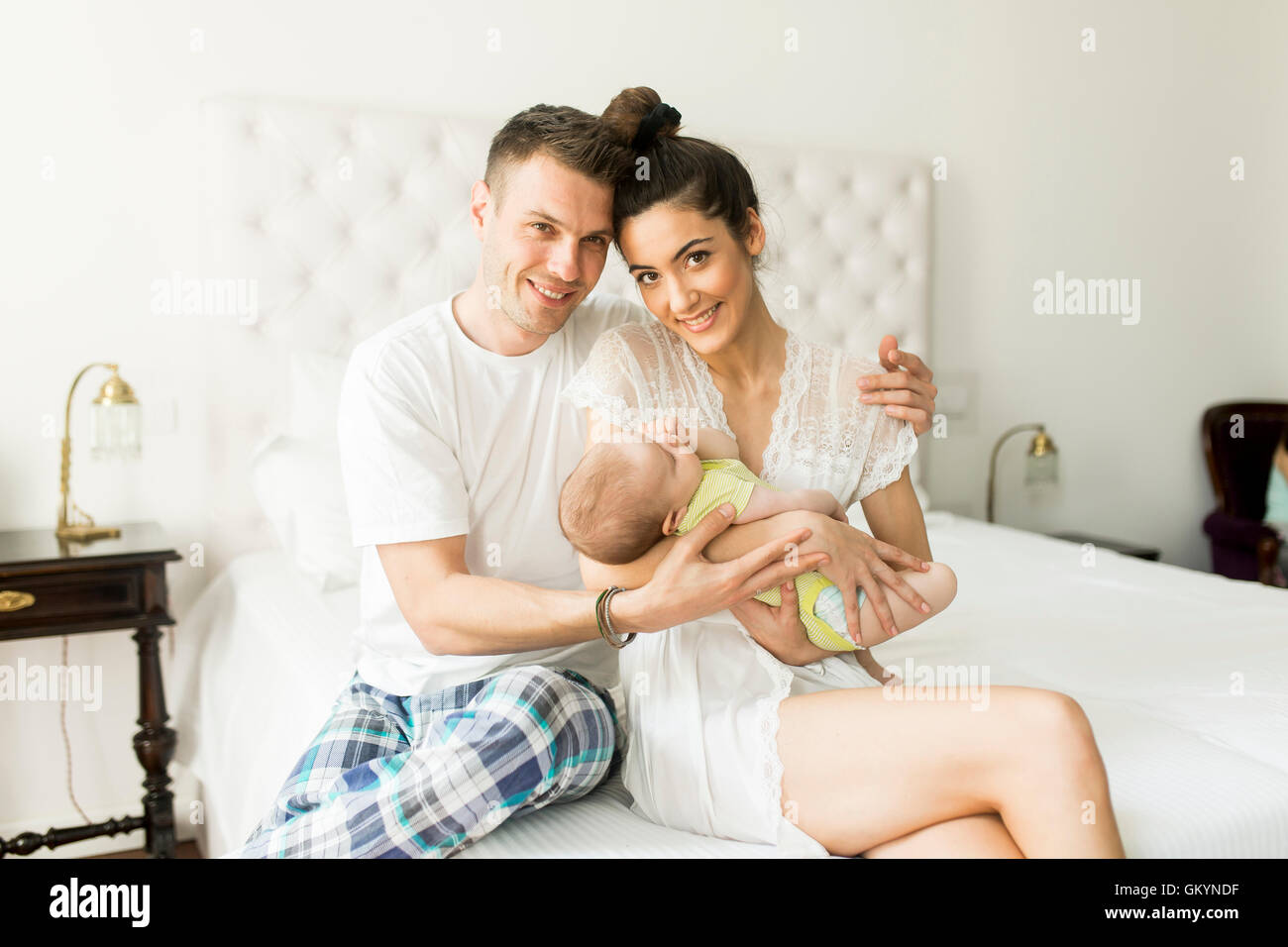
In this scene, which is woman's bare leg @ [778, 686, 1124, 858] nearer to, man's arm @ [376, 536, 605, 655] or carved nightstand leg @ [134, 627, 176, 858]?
man's arm @ [376, 536, 605, 655]

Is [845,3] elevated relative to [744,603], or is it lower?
elevated

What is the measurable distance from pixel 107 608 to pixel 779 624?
5.12 ft

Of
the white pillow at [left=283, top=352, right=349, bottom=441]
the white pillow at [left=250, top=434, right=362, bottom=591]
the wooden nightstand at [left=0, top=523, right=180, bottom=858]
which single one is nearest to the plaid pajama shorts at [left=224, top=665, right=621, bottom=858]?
the white pillow at [left=250, top=434, right=362, bottom=591]

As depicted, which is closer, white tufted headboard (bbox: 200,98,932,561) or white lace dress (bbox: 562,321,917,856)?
white lace dress (bbox: 562,321,917,856)

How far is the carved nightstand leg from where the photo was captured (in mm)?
2197

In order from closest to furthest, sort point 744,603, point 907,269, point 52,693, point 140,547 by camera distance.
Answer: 1. point 744,603
2. point 140,547
3. point 52,693
4. point 907,269

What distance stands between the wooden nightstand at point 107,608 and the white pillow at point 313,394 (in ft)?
1.32

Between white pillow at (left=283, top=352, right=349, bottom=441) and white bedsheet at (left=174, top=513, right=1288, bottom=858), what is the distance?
12.9 inches

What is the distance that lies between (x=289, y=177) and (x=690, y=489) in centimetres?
168

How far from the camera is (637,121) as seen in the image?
1.43 m
